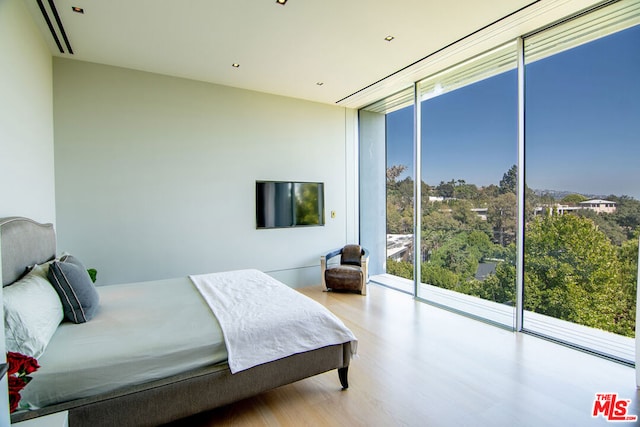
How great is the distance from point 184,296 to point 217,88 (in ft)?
10.4

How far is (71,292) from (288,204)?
3.34 m

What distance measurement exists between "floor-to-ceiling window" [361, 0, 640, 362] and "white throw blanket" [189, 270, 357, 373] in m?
2.41

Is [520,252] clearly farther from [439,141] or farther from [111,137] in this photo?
[111,137]

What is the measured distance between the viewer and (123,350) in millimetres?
1757

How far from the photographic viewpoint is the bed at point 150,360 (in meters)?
1.61

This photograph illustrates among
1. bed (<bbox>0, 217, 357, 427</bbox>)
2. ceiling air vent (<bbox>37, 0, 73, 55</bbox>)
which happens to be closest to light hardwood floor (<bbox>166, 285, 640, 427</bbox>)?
bed (<bbox>0, 217, 357, 427</bbox>)

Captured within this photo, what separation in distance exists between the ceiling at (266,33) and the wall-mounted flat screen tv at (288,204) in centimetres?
172

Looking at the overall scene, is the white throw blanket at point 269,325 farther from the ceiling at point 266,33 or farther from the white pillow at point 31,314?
the ceiling at point 266,33

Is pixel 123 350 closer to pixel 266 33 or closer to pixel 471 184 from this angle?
pixel 266 33

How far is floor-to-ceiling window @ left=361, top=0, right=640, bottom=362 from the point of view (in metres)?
2.83

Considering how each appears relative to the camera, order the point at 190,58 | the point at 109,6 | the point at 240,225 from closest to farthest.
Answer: the point at 109,6
the point at 190,58
the point at 240,225

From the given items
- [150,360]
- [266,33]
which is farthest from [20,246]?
[266,33]

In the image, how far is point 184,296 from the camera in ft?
8.95

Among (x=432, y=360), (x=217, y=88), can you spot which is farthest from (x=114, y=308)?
(x=217, y=88)
